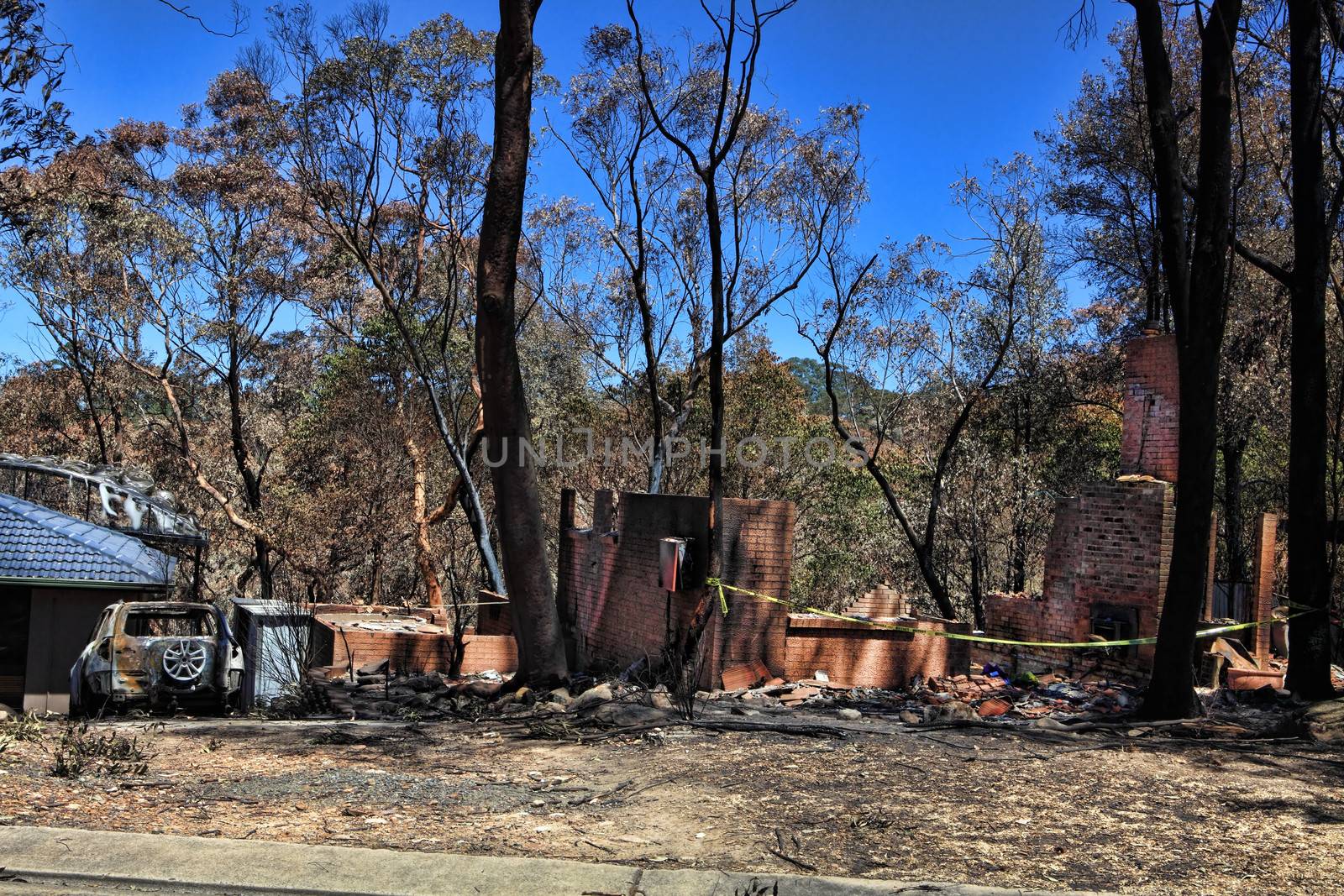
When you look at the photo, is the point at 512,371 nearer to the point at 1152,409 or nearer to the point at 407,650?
the point at 407,650

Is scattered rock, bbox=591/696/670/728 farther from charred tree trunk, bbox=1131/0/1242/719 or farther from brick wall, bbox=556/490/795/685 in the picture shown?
charred tree trunk, bbox=1131/0/1242/719

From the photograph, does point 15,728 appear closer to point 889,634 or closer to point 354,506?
point 889,634

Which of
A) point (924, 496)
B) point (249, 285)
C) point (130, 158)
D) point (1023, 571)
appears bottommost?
point (1023, 571)

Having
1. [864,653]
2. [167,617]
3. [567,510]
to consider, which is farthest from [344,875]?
[567,510]

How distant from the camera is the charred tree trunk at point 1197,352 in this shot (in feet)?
29.2

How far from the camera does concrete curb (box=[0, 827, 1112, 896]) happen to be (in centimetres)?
462

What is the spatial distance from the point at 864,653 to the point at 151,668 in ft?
27.1

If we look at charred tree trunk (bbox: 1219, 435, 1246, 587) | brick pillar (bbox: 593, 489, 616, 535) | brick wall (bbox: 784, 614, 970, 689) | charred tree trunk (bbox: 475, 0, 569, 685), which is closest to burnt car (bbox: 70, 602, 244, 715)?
charred tree trunk (bbox: 475, 0, 569, 685)

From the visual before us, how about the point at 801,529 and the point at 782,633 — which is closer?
the point at 782,633

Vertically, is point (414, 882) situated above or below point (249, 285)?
below

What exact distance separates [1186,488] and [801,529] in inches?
727

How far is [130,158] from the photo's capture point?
2553cm

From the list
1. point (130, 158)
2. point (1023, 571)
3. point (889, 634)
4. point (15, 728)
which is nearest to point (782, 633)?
point (889, 634)

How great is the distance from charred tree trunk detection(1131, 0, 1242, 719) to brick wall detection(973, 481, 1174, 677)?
9.65 ft
